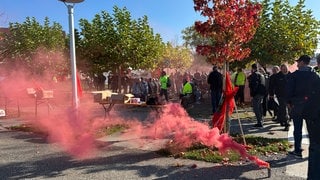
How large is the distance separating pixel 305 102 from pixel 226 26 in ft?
Answer: 10.0

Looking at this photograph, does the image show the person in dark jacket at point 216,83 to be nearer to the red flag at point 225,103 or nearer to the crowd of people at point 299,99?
the crowd of people at point 299,99

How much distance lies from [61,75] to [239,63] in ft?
43.1

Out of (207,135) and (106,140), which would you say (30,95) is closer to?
(106,140)

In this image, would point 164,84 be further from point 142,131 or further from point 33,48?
point 33,48

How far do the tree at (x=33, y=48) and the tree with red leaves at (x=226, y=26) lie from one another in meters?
17.4

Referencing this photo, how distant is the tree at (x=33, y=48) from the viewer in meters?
24.4

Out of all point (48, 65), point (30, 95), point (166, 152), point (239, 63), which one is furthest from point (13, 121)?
point (48, 65)

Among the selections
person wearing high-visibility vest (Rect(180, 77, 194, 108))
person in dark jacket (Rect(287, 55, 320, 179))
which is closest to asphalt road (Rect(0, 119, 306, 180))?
person in dark jacket (Rect(287, 55, 320, 179))

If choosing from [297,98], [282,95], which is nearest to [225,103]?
[297,98]

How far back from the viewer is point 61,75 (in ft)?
85.5

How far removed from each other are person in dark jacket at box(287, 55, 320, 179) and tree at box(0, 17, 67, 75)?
62.7ft

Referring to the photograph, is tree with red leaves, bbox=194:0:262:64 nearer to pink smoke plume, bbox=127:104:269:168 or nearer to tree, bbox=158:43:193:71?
pink smoke plume, bbox=127:104:269:168

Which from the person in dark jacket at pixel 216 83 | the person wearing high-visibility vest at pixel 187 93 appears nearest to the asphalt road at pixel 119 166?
the person in dark jacket at pixel 216 83

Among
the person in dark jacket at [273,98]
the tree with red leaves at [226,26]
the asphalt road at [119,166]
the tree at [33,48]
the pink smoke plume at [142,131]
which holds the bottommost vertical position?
the asphalt road at [119,166]
